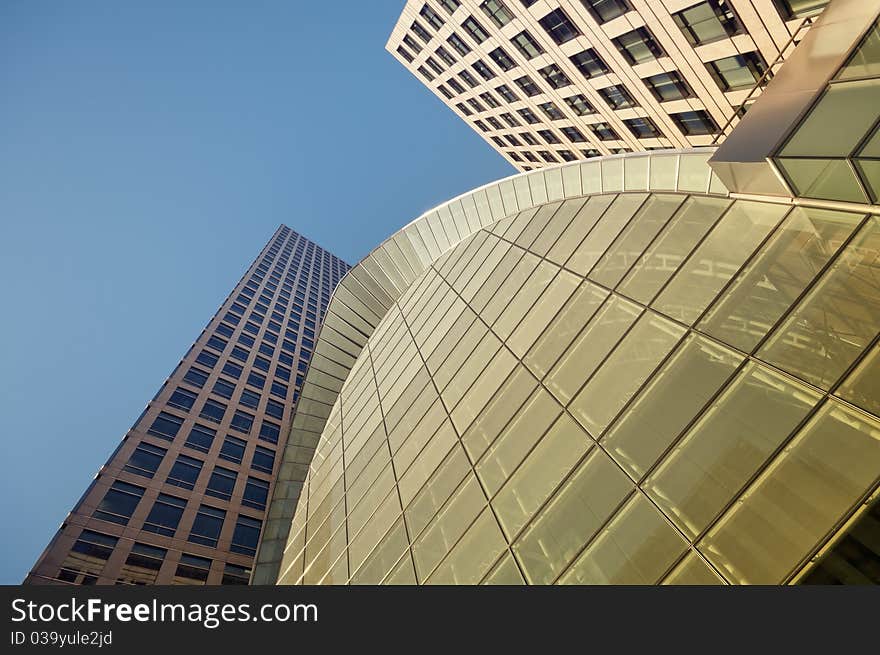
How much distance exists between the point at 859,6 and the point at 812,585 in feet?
30.4

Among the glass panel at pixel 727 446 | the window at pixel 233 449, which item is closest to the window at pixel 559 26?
the glass panel at pixel 727 446

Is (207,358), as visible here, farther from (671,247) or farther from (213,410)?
(671,247)

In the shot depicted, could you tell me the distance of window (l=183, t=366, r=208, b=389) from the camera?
50.6 m

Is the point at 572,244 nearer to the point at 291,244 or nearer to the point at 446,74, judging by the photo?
the point at 446,74

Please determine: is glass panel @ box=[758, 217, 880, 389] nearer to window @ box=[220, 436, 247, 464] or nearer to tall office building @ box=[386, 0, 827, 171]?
tall office building @ box=[386, 0, 827, 171]

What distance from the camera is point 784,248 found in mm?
7633

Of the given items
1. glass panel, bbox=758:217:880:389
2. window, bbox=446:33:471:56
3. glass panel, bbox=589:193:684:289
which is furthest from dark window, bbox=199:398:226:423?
glass panel, bbox=758:217:880:389

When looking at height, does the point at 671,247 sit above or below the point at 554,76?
below

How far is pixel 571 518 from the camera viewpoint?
838 cm

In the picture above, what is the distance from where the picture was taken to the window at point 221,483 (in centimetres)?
4091

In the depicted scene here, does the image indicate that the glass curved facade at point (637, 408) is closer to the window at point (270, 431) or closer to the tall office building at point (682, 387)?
the tall office building at point (682, 387)

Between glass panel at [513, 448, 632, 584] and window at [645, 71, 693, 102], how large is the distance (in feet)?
86.5

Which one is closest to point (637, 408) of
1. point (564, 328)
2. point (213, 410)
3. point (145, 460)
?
point (564, 328)

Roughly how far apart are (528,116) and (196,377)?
157 feet
